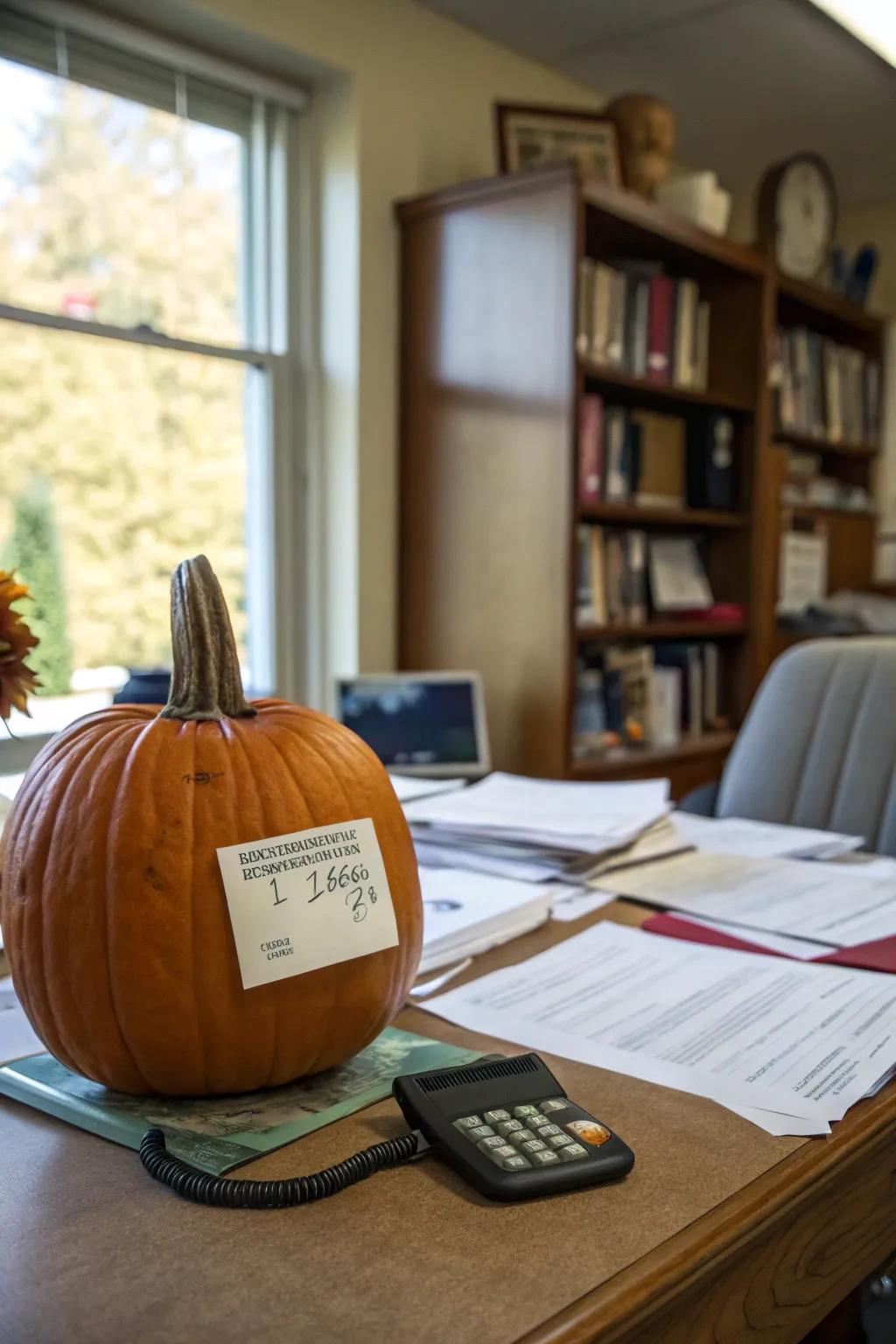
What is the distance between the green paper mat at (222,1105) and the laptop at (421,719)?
61.7 inches

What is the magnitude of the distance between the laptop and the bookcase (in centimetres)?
27

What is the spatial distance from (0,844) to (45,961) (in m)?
0.11

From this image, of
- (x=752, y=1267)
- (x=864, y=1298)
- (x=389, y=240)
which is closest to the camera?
(x=752, y=1267)

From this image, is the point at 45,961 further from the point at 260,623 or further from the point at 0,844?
the point at 260,623

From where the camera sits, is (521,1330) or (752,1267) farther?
(752,1267)

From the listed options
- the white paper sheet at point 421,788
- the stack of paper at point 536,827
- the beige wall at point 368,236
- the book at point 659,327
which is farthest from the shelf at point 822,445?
the stack of paper at point 536,827

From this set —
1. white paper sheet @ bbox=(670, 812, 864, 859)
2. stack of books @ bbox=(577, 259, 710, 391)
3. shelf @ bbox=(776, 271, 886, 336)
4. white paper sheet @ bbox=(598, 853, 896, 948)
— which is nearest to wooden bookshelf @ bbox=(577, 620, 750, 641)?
stack of books @ bbox=(577, 259, 710, 391)

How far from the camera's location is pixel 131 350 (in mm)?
2469

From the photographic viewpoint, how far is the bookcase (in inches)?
98.5

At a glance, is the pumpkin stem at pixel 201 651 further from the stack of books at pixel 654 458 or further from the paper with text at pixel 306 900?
the stack of books at pixel 654 458

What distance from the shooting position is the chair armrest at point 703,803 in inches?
73.2

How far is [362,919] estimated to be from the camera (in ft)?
2.09

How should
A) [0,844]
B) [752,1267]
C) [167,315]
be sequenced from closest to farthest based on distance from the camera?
[752,1267]
[0,844]
[167,315]

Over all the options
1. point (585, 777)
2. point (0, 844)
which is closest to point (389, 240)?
point (585, 777)
